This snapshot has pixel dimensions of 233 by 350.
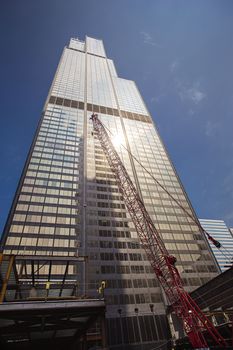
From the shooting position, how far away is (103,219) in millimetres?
63875

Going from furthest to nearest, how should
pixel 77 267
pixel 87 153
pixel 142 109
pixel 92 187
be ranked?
pixel 142 109, pixel 87 153, pixel 92 187, pixel 77 267

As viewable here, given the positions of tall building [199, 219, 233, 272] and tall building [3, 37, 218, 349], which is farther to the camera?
tall building [199, 219, 233, 272]

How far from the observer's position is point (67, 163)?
7575 cm

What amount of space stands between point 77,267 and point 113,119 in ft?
258

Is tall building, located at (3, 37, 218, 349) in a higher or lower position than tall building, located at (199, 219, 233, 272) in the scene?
lower

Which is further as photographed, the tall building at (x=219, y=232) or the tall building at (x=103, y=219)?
the tall building at (x=219, y=232)

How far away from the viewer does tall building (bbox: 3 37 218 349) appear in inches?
1898

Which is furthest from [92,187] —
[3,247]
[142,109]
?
[142,109]

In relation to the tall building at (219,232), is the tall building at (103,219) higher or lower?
lower

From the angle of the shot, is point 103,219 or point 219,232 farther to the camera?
point 219,232

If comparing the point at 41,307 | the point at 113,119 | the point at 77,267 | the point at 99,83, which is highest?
the point at 99,83

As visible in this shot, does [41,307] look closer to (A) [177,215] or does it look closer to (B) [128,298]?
(B) [128,298]

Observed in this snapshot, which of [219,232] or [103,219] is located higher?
[219,232]

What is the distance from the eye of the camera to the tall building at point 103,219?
4822 cm
